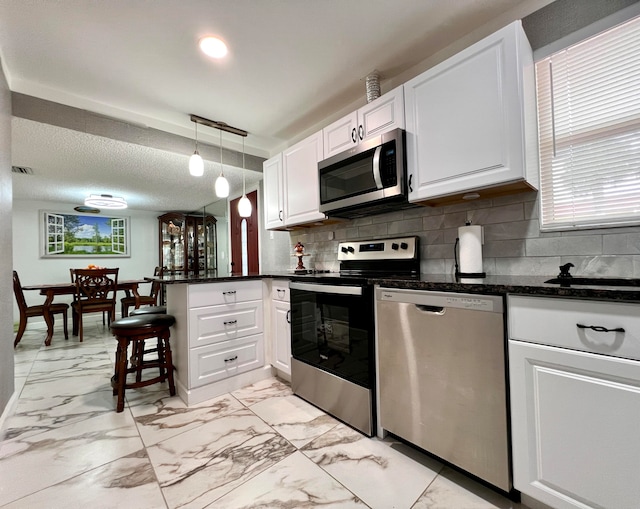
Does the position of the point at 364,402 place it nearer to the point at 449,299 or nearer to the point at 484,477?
the point at 484,477

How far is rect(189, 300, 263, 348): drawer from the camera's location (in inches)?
82.7

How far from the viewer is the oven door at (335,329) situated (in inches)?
64.2

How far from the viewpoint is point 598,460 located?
0.93 m

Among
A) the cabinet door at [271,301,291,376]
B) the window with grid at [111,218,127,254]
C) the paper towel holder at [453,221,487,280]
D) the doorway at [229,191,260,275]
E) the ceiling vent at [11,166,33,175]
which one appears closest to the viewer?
the paper towel holder at [453,221,487,280]

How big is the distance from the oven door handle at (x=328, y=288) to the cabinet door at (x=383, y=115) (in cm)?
108

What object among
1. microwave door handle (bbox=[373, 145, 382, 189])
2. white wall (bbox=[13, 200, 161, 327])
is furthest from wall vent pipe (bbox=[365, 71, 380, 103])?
white wall (bbox=[13, 200, 161, 327])

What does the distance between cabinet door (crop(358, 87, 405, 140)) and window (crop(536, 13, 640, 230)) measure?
726mm

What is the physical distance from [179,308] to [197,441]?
0.96 metres

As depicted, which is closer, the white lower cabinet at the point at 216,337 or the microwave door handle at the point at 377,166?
the microwave door handle at the point at 377,166

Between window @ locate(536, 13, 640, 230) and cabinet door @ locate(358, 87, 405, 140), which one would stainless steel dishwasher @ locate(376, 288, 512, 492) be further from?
cabinet door @ locate(358, 87, 405, 140)

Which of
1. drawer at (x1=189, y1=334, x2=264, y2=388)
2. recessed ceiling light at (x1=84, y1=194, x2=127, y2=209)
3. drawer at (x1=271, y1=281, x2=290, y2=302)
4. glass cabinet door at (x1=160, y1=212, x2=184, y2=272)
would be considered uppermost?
recessed ceiling light at (x1=84, y1=194, x2=127, y2=209)

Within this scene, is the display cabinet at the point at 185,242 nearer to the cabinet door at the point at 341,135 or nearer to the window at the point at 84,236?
the window at the point at 84,236

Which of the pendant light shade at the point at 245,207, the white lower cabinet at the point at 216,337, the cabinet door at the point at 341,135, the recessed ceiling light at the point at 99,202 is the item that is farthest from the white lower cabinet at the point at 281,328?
the recessed ceiling light at the point at 99,202

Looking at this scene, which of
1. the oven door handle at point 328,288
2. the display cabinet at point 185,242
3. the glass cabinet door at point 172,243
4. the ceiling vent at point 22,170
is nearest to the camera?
the oven door handle at point 328,288
